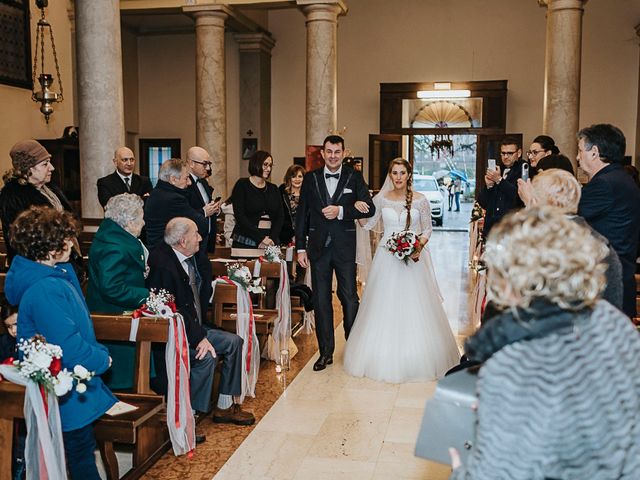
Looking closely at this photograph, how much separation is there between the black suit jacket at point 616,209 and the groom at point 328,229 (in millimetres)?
2190

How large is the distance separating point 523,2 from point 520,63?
55.5 inches

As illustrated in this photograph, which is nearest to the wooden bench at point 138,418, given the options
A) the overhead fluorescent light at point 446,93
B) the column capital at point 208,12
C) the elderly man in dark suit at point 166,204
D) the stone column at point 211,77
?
the elderly man in dark suit at point 166,204

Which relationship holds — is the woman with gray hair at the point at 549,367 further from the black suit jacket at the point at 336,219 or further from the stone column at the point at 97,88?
the stone column at the point at 97,88

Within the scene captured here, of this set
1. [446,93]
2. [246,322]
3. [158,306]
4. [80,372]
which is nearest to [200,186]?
[246,322]

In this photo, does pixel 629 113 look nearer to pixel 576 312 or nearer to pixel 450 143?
pixel 450 143

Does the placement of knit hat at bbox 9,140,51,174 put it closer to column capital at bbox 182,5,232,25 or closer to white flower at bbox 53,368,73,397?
white flower at bbox 53,368,73,397

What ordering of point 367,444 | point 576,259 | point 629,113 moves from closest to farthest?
1. point 576,259
2. point 367,444
3. point 629,113

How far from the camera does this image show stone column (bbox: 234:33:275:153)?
17.3 m

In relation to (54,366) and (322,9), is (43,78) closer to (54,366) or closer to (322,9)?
(322,9)

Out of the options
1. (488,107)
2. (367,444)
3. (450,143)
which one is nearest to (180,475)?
(367,444)

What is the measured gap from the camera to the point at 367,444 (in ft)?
14.0

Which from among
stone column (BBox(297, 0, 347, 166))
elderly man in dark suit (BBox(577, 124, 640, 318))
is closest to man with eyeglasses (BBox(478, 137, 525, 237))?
elderly man in dark suit (BBox(577, 124, 640, 318))

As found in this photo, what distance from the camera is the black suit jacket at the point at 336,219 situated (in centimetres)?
583

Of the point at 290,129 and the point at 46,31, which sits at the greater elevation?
the point at 46,31
